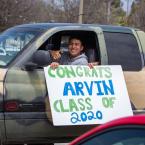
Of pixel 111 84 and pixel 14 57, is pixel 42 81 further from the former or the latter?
pixel 111 84

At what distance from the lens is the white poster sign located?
7.20 m

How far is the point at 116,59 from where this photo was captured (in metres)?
7.86

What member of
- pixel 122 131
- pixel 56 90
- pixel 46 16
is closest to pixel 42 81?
pixel 56 90

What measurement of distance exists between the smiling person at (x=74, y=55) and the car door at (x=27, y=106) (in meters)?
0.64

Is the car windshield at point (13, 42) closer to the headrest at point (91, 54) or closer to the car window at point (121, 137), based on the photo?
the headrest at point (91, 54)

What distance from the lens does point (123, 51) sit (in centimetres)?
798

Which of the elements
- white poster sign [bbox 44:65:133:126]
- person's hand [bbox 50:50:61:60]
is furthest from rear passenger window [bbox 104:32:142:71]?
person's hand [bbox 50:50:61:60]

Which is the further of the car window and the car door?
the car door

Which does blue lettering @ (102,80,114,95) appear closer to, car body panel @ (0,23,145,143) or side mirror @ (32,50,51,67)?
car body panel @ (0,23,145,143)

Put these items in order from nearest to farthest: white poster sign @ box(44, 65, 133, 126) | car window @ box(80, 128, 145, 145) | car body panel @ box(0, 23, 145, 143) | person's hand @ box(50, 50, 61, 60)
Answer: car window @ box(80, 128, 145, 145) → car body panel @ box(0, 23, 145, 143) → white poster sign @ box(44, 65, 133, 126) → person's hand @ box(50, 50, 61, 60)

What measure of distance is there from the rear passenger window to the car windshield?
979mm

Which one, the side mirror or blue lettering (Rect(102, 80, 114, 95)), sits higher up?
the side mirror

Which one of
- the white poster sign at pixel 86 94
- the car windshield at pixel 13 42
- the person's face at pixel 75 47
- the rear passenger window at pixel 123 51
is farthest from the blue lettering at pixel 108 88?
the car windshield at pixel 13 42

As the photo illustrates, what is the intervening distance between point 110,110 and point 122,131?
426cm
